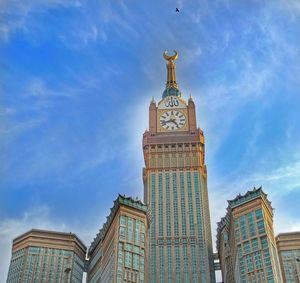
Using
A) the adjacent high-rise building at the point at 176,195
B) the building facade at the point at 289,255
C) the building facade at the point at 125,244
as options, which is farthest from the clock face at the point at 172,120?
the building facade at the point at 289,255

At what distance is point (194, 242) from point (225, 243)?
9.97m

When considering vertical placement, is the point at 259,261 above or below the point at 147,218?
below

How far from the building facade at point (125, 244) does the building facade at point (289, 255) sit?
144 feet

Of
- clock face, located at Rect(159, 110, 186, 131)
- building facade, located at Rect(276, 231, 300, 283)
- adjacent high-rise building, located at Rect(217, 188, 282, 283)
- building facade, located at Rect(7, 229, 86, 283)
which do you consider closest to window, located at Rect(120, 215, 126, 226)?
adjacent high-rise building, located at Rect(217, 188, 282, 283)

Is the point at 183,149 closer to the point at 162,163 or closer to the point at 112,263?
the point at 162,163

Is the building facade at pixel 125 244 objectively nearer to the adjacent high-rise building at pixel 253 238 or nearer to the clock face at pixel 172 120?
the adjacent high-rise building at pixel 253 238

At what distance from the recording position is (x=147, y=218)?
441 ft

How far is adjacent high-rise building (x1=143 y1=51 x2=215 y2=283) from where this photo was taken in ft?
505

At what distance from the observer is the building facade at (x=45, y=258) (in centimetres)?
14875

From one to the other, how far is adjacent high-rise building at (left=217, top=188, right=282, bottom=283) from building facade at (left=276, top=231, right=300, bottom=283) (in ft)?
51.7

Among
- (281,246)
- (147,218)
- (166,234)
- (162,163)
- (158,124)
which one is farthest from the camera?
(158,124)

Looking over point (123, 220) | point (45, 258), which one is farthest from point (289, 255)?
point (45, 258)

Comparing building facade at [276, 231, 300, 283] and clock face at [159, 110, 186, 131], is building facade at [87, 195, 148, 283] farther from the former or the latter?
clock face at [159, 110, 186, 131]

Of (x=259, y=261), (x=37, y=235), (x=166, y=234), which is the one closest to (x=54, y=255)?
(x=37, y=235)
